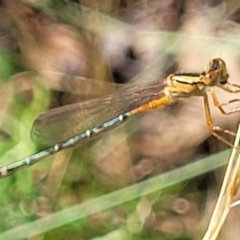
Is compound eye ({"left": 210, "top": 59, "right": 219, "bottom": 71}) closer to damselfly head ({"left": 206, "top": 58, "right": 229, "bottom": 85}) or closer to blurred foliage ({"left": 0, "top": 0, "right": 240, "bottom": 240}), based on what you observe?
damselfly head ({"left": 206, "top": 58, "right": 229, "bottom": 85})

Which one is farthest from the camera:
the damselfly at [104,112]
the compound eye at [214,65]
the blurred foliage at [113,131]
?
the blurred foliage at [113,131]

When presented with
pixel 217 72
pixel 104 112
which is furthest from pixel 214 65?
pixel 104 112

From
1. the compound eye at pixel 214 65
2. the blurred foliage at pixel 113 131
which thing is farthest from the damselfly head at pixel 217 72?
the blurred foliage at pixel 113 131

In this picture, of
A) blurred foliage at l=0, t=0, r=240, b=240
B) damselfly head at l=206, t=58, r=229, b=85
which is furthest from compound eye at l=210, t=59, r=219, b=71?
blurred foliage at l=0, t=0, r=240, b=240

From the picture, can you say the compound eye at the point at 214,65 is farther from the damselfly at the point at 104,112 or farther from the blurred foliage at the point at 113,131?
the blurred foliage at the point at 113,131

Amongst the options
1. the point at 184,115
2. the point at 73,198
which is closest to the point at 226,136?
the point at 184,115

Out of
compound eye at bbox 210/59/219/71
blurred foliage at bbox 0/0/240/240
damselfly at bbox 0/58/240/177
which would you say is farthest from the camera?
blurred foliage at bbox 0/0/240/240

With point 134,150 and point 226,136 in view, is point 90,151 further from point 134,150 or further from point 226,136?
point 226,136

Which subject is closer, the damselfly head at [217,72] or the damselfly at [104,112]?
the damselfly head at [217,72]

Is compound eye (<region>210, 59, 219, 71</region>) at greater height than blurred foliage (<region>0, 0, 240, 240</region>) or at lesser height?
lesser
